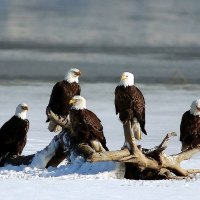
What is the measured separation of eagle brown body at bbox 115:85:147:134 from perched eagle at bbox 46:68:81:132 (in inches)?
22.9

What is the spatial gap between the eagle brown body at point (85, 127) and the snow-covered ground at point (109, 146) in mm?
333

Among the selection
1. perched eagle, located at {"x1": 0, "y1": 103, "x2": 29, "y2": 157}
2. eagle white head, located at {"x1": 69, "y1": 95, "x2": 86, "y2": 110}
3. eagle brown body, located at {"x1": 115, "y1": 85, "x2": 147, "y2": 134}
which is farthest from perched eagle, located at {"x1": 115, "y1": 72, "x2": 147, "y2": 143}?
perched eagle, located at {"x1": 0, "y1": 103, "x2": 29, "y2": 157}

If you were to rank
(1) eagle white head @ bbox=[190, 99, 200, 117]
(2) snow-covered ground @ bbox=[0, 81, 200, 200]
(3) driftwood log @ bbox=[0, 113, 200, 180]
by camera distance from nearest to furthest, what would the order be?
1. (2) snow-covered ground @ bbox=[0, 81, 200, 200]
2. (3) driftwood log @ bbox=[0, 113, 200, 180]
3. (1) eagle white head @ bbox=[190, 99, 200, 117]

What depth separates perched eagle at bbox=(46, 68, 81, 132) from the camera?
1008 cm

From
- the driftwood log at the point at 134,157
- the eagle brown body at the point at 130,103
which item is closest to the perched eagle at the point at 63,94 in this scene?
the eagle brown body at the point at 130,103

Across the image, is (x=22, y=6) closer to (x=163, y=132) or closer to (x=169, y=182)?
(x=163, y=132)

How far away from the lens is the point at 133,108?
9688 millimetres

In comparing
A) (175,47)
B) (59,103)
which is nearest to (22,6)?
(175,47)

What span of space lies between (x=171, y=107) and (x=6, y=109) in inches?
105

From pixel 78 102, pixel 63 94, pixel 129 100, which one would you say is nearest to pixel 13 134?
pixel 63 94

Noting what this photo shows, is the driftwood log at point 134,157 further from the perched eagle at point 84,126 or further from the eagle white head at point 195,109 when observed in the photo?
the eagle white head at point 195,109

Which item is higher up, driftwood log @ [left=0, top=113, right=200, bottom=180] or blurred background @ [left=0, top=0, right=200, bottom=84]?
blurred background @ [left=0, top=0, right=200, bottom=84]

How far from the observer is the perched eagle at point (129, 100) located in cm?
965

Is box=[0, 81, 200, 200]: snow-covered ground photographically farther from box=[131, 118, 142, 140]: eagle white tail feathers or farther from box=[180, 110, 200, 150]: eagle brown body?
box=[131, 118, 142, 140]: eagle white tail feathers
